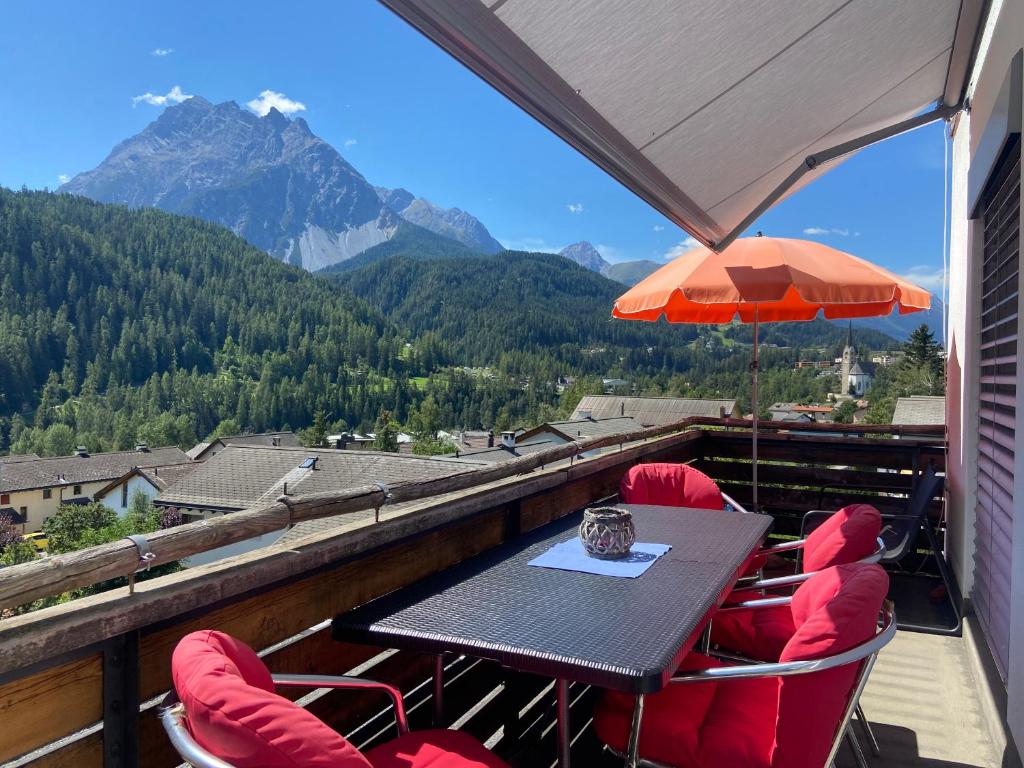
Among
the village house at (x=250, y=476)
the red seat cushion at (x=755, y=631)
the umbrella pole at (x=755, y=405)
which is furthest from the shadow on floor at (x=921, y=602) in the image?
the village house at (x=250, y=476)

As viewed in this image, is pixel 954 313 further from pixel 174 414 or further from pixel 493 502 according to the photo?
pixel 174 414

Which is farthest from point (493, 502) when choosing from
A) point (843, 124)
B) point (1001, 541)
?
point (843, 124)

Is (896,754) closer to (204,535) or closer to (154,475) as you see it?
(204,535)

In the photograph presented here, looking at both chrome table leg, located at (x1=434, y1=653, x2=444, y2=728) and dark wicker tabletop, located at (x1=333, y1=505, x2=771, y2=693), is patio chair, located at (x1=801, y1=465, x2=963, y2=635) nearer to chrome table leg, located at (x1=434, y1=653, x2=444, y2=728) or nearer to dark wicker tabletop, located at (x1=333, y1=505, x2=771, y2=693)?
dark wicker tabletop, located at (x1=333, y1=505, x2=771, y2=693)

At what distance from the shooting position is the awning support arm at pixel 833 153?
3.41 meters

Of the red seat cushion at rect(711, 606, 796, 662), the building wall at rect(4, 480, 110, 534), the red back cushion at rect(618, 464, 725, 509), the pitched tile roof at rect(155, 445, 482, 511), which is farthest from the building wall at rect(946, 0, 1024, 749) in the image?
the building wall at rect(4, 480, 110, 534)

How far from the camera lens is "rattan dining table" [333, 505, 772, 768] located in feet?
4.14

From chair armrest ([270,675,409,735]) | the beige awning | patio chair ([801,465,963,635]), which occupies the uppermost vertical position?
the beige awning

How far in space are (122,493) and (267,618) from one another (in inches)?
2323

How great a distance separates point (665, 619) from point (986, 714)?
1728 mm

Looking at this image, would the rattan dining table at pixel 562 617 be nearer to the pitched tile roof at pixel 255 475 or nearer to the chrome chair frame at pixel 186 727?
the chrome chair frame at pixel 186 727

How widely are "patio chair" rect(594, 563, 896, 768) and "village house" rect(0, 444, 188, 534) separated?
60.2m

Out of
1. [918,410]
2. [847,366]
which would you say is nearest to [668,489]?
[918,410]

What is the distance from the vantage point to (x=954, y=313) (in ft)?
13.3
